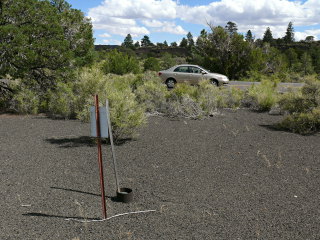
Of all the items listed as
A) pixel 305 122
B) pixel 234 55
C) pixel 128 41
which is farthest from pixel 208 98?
pixel 128 41

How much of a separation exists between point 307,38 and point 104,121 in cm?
8907

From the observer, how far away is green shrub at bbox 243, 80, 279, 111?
12.6m

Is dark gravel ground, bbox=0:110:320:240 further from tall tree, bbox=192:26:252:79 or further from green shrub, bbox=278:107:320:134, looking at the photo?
tall tree, bbox=192:26:252:79

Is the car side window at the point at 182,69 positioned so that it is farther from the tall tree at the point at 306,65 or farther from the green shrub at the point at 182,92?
the tall tree at the point at 306,65

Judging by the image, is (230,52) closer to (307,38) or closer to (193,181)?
(193,181)

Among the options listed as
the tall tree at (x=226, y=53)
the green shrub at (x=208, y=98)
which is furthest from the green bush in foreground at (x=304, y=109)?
the tall tree at (x=226, y=53)

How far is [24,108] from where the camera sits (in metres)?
11.3

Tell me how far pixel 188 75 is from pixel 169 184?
1411 cm

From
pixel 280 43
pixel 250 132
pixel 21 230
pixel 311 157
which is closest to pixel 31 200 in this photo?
pixel 21 230

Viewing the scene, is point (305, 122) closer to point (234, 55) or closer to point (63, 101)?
point (63, 101)

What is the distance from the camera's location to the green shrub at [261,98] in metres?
12.6

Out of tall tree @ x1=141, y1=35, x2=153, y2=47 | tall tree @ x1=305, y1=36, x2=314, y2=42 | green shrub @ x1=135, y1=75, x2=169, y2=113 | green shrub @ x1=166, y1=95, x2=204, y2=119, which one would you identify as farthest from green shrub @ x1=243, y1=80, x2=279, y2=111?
tall tree @ x1=141, y1=35, x2=153, y2=47

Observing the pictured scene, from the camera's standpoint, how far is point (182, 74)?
19453 mm

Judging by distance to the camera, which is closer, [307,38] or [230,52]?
[230,52]
